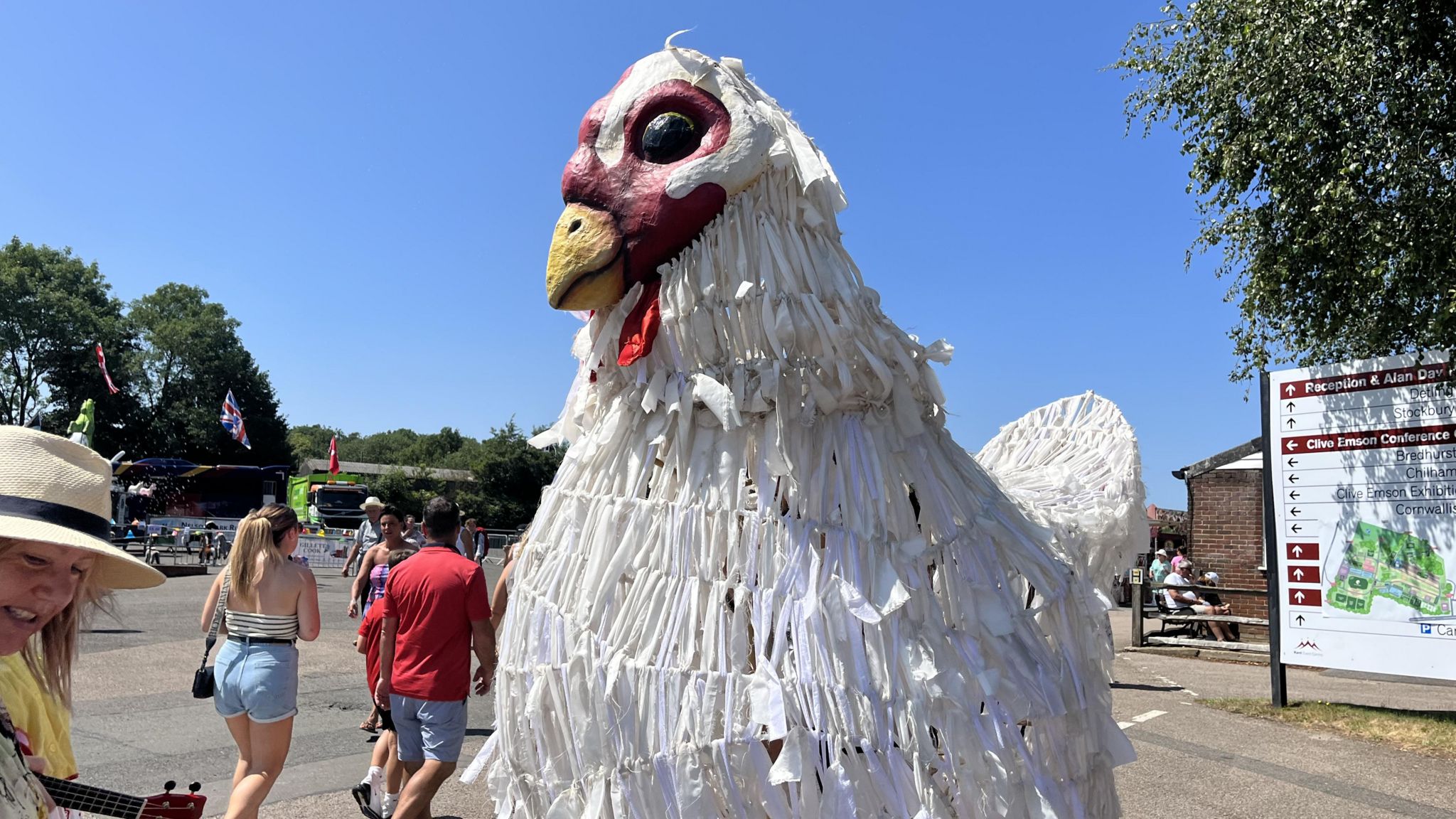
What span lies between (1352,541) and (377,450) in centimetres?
7995

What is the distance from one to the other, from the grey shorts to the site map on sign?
6.48m

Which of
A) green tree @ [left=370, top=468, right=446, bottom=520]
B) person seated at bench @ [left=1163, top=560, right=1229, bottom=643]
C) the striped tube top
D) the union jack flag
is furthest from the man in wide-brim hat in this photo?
green tree @ [left=370, top=468, right=446, bottom=520]

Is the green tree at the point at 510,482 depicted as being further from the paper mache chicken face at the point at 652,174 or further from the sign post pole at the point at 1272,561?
the paper mache chicken face at the point at 652,174

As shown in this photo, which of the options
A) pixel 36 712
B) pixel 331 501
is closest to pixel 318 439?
pixel 331 501

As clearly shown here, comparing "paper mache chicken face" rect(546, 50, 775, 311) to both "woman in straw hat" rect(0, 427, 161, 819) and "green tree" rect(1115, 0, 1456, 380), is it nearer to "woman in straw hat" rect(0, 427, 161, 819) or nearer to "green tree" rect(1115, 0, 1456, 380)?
"woman in straw hat" rect(0, 427, 161, 819)

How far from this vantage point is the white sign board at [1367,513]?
6594 mm

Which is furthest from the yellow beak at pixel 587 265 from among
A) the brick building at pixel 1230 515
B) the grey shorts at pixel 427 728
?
the brick building at pixel 1230 515

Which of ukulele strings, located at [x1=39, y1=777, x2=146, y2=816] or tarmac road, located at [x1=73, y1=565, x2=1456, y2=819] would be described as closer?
ukulele strings, located at [x1=39, y1=777, x2=146, y2=816]

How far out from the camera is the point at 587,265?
181cm

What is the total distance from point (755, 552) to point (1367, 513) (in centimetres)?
709

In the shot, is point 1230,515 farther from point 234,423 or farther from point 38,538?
Answer: point 234,423

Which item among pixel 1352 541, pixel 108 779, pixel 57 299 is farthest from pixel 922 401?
pixel 57 299

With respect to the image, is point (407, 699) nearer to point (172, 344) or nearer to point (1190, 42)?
point (1190, 42)

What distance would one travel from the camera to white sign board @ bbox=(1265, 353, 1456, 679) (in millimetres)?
6594
